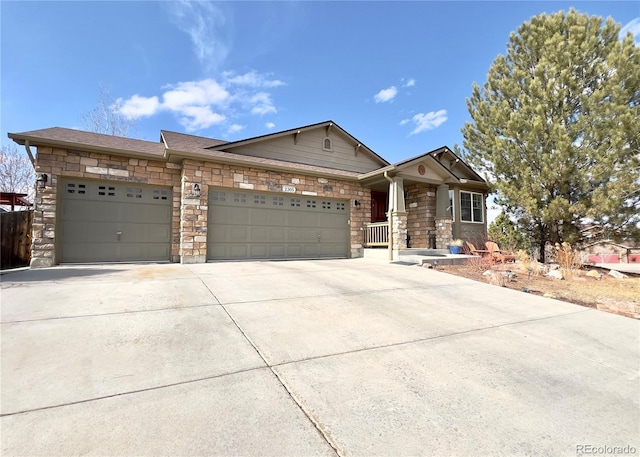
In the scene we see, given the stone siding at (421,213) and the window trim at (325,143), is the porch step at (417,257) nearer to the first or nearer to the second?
the stone siding at (421,213)

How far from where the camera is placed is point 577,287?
673 centimetres

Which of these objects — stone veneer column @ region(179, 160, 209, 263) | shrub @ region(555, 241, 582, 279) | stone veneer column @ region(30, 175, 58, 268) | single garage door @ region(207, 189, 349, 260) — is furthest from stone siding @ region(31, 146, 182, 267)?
shrub @ region(555, 241, 582, 279)

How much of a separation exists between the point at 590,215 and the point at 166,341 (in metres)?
12.1

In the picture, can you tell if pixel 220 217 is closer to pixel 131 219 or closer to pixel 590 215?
pixel 131 219

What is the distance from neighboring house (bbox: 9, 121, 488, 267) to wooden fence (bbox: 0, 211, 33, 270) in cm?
79

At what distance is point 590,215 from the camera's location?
9273mm

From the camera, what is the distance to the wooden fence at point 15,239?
7.34 metres

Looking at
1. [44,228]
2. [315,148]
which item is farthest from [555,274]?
[44,228]

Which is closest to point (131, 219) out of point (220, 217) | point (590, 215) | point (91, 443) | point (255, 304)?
point (220, 217)

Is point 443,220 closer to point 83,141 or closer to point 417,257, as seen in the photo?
point 417,257

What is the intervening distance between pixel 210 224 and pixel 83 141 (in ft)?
12.9

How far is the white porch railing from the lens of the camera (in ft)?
33.6

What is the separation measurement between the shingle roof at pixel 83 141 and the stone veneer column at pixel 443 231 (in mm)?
10380

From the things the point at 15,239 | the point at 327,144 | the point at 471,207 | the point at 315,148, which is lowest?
the point at 15,239
